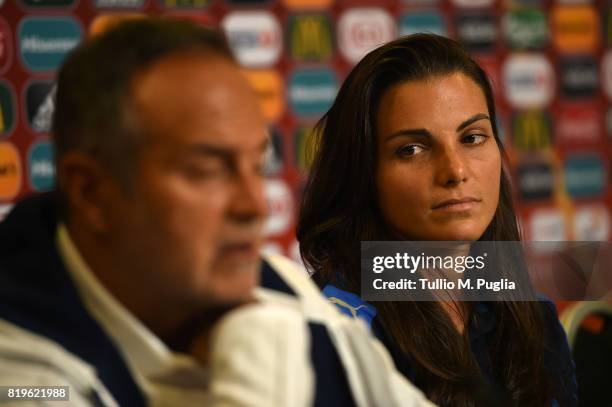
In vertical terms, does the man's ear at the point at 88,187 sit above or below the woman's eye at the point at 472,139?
below

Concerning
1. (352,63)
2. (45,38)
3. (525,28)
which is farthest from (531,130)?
(45,38)

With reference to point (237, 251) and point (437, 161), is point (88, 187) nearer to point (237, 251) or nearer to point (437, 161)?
point (237, 251)

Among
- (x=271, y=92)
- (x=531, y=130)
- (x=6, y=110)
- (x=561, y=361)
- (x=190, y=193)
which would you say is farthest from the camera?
(x=531, y=130)

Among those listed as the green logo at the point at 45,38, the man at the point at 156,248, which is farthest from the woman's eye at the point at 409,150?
the green logo at the point at 45,38

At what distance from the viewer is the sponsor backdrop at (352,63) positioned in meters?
2.20

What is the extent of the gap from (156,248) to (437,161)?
21.2 inches

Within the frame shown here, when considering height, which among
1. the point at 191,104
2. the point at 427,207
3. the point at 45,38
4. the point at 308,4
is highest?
the point at 308,4

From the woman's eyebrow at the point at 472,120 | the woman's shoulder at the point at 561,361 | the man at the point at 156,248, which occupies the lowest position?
the woman's shoulder at the point at 561,361

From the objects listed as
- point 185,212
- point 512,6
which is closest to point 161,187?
point 185,212

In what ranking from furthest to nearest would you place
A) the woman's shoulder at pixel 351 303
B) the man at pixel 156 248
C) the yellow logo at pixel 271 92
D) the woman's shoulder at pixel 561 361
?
1. the yellow logo at pixel 271 92
2. the woman's shoulder at pixel 561 361
3. the woman's shoulder at pixel 351 303
4. the man at pixel 156 248

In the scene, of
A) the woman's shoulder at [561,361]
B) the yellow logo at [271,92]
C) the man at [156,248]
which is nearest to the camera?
the man at [156,248]

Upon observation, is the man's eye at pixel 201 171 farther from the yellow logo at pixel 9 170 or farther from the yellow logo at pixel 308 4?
the yellow logo at pixel 308 4

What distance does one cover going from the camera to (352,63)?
2404 millimetres

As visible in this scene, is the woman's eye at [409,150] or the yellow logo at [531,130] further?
the yellow logo at [531,130]
